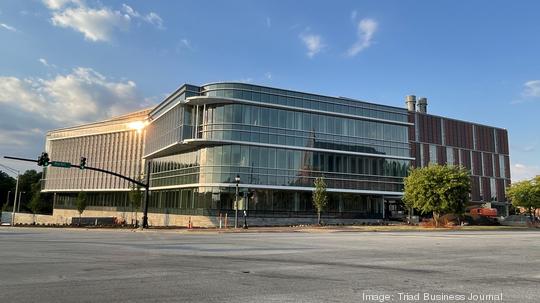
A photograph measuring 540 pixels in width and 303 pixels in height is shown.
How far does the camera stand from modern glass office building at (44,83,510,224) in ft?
142

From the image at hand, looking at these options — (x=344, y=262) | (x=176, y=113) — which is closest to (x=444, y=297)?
(x=344, y=262)

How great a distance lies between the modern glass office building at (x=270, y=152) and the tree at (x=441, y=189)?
6943mm

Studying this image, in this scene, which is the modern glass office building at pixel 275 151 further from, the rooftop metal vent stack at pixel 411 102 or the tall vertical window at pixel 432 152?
the rooftop metal vent stack at pixel 411 102

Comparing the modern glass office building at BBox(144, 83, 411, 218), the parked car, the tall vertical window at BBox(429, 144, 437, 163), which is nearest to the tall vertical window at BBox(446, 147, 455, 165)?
the tall vertical window at BBox(429, 144, 437, 163)

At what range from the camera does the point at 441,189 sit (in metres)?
42.4

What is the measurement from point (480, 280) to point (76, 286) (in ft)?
25.9

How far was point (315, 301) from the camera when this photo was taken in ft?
23.0

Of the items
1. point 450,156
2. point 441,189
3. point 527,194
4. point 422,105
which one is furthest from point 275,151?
point 422,105

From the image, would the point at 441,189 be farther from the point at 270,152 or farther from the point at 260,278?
the point at 260,278

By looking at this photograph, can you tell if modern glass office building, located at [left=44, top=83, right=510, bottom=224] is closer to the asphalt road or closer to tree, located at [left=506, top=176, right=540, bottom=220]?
tree, located at [left=506, top=176, right=540, bottom=220]

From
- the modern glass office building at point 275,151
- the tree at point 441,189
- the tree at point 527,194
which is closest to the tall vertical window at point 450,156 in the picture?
the tree at point 527,194

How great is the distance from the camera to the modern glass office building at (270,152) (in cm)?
4341

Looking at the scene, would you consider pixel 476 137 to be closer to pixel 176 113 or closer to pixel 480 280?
pixel 176 113

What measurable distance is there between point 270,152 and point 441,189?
16.5 metres
